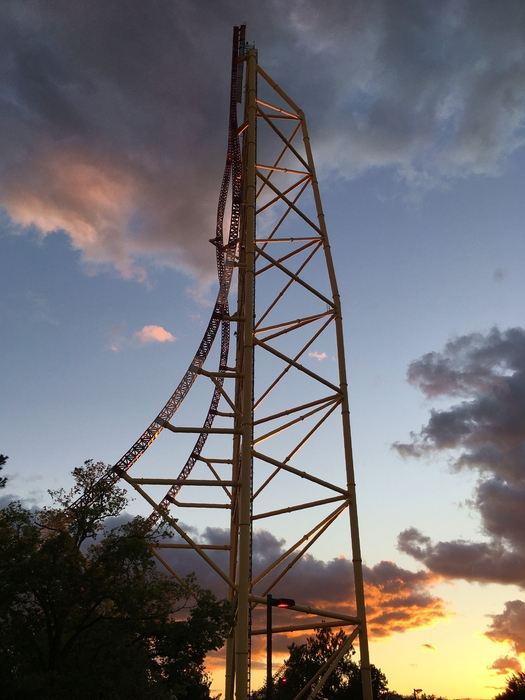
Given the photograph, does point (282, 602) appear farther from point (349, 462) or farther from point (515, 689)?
point (515, 689)

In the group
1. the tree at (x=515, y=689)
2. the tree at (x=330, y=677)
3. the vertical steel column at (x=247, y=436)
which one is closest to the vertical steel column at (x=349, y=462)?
the vertical steel column at (x=247, y=436)

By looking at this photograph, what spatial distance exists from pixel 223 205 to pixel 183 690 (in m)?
24.6

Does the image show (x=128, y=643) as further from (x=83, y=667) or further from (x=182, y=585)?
(x=182, y=585)

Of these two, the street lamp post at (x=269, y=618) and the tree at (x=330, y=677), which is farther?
the tree at (x=330, y=677)

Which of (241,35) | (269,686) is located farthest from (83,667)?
(241,35)

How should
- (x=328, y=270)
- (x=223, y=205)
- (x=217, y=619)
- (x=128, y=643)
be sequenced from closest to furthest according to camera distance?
(x=128, y=643) → (x=217, y=619) → (x=328, y=270) → (x=223, y=205)

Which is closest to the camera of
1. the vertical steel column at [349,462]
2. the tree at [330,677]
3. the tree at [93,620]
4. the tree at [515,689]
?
the tree at [93,620]

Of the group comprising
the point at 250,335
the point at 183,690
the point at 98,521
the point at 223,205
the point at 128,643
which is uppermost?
the point at 223,205

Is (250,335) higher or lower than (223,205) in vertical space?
lower

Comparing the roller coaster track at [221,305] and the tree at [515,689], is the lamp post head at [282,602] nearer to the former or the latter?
the roller coaster track at [221,305]

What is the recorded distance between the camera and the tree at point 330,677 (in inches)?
1549

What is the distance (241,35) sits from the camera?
2320 centimetres

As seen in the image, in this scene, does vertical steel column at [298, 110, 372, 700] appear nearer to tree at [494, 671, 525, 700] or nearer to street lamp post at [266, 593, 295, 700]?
street lamp post at [266, 593, 295, 700]

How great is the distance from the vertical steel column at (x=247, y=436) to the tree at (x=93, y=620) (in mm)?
850
